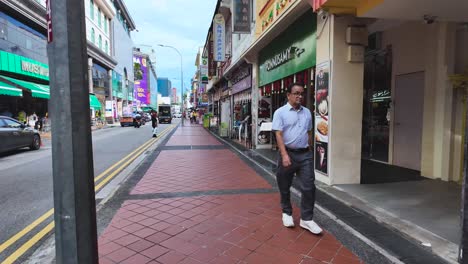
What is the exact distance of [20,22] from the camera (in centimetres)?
2306

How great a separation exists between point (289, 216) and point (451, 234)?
188 centimetres

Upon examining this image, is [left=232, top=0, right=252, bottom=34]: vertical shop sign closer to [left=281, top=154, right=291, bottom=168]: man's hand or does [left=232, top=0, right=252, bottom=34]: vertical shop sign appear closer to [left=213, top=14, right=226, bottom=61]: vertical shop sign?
[left=213, top=14, right=226, bottom=61]: vertical shop sign

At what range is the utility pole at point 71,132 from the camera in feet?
5.65

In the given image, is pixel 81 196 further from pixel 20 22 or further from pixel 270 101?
pixel 20 22

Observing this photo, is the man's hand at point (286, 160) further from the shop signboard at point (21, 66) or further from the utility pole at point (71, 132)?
the shop signboard at point (21, 66)

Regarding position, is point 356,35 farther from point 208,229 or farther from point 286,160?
point 208,229

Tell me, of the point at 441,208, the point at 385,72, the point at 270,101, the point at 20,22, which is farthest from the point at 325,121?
the point at 20,22

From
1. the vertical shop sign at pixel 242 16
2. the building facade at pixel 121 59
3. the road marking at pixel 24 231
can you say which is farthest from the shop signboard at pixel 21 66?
the building facade at pixel 121 59

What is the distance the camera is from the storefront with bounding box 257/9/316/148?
7.37 m

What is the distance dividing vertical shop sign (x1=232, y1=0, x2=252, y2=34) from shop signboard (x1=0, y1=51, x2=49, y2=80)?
16.6 meters

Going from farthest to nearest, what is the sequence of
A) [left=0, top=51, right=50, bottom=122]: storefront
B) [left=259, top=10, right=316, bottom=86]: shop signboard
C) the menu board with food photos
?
[left=0, top=51, right=50, bottom=122]: storefront, [left=259, top=10, right=316, bottom=86]: shop signboard, the menu board with food photos

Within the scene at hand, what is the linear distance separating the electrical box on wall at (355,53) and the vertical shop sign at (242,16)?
6113mm

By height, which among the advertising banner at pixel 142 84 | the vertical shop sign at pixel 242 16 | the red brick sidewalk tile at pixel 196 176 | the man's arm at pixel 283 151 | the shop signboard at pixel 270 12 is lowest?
the red brick sidewalk tile at pixel 196 176

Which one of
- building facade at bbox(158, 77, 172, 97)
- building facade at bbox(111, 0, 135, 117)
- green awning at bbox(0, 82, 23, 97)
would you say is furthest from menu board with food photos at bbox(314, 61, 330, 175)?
building facade at bbox(158, 77, 172, 97)
